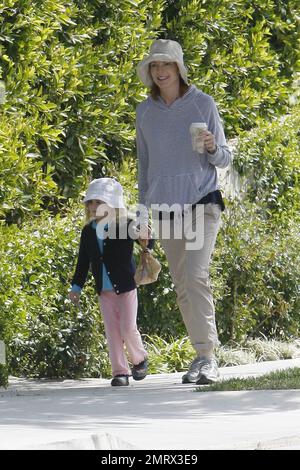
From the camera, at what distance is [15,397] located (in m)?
8.23

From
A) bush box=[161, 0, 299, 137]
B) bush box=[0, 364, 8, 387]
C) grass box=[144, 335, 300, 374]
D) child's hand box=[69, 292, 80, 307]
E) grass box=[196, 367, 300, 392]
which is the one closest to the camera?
grass box=[196, 367, 300, 392]

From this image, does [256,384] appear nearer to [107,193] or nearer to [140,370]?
[140,370]

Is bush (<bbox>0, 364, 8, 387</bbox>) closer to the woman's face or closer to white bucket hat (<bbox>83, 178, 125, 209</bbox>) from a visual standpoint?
white bucket hat (<bbox>83, 178, 125, 209</bbox>)

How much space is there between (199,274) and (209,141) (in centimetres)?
87

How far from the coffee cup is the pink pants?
116 cm

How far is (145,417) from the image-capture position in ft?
23.4

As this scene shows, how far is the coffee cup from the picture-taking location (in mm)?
Answer: 8477

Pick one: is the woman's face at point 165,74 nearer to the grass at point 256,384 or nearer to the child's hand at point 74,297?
the child's hand at point 74,297

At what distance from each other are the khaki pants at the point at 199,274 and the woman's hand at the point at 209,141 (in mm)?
410

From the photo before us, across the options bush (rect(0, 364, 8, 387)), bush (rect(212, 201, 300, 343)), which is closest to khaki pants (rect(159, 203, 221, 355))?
bush (rect(0, 364, 8, 387))

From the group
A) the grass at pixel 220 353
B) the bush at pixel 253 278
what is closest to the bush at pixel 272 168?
the bush at pixel 253 278

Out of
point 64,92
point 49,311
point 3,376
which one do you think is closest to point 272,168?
point 64,92

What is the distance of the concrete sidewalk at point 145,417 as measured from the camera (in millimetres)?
6141

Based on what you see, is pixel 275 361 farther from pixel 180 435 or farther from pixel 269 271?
pixel 180 435
